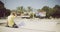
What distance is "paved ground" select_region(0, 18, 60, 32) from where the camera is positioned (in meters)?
1.76

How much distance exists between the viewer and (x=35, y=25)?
1.83 metres

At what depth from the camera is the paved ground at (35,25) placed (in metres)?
1.76

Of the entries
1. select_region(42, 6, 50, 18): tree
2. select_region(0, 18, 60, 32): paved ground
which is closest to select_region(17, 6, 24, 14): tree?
select_region(0, 18, 60, 32): paved ground

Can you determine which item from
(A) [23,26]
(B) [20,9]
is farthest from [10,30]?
(B) [20,9]

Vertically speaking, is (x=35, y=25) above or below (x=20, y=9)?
below

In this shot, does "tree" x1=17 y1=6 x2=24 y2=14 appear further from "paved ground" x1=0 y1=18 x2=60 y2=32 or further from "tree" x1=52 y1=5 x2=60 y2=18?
"tree" x1=52 y1=5 x2=60 y2=18

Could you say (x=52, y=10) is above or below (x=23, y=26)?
above

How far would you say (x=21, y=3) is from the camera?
191 cm

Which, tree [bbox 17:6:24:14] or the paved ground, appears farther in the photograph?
tree [bbox 17:6:24:14]

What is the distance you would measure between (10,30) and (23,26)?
21 cm

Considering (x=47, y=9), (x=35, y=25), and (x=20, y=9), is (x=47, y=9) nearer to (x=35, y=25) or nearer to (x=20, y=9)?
(x=35, y=25)

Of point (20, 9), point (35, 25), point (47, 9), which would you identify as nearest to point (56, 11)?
point (47, 9)

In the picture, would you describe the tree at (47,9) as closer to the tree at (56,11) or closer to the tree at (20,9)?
the tree at (56,11)

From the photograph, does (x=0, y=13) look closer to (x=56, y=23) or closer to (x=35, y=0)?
(x=35, y=0)
